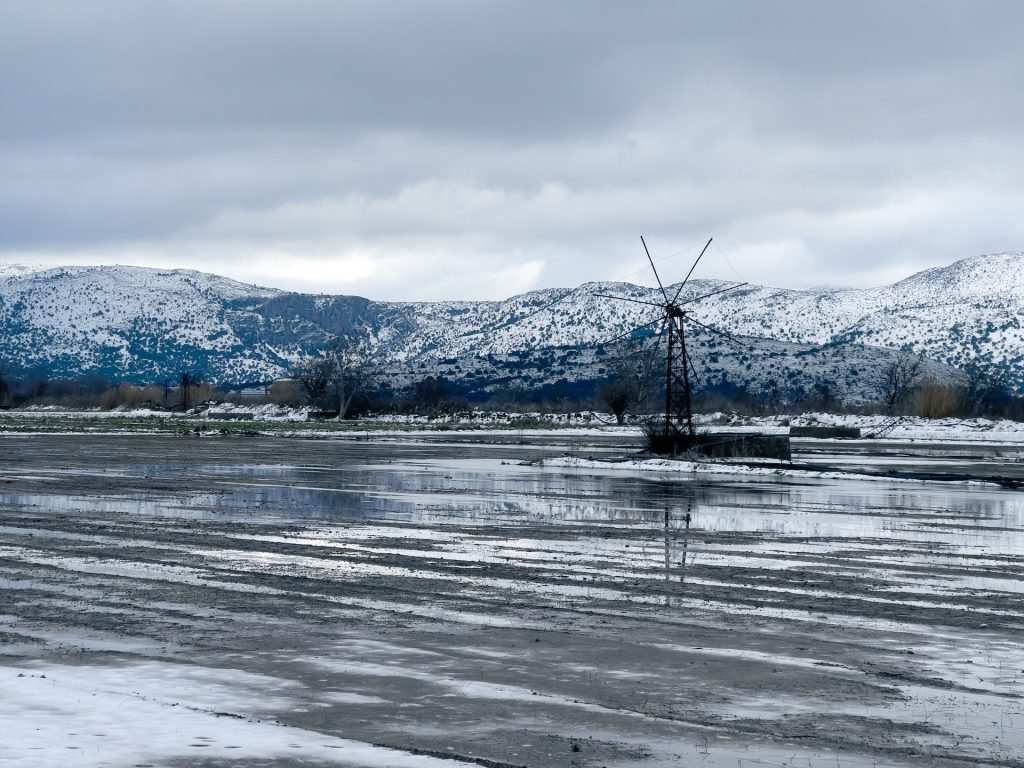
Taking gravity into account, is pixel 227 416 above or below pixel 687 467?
above

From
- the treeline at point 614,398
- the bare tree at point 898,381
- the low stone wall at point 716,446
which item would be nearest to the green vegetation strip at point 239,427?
the treeline at point 614,398

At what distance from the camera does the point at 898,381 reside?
166m

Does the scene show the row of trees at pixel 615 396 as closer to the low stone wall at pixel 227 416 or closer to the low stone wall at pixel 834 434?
the low stone wall at pixel 227 416

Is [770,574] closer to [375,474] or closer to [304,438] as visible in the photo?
[375,474]

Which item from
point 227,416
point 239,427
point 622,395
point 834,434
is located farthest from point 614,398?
point 227,416

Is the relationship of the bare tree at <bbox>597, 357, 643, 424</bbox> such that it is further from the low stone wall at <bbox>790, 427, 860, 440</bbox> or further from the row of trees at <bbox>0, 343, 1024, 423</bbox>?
the low stone wall at <bbox>790, 427, 860, 440</bbox>

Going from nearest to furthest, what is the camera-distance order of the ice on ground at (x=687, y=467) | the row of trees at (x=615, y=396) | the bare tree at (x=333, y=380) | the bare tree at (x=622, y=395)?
the ice on ground at (x=687, y=467), the row of trees at (x=615, y=396), the bare tree at (x=622, y=395), the bare tree at (x=333, y=380)

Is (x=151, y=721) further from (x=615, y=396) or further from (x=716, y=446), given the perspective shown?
(x=615, y=396)

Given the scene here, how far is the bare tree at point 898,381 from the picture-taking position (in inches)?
5517

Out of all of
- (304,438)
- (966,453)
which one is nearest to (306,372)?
(304,438)

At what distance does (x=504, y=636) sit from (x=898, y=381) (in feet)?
529

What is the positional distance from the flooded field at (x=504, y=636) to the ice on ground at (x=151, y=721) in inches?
1.2

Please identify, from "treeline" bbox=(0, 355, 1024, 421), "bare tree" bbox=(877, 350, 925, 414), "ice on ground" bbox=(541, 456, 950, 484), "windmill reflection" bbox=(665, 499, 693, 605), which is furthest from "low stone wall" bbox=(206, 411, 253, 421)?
"windmill reflection" bbox=(665, 499, 693, 605)

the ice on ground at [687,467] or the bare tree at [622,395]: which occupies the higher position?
the bare tree at [622,395]
